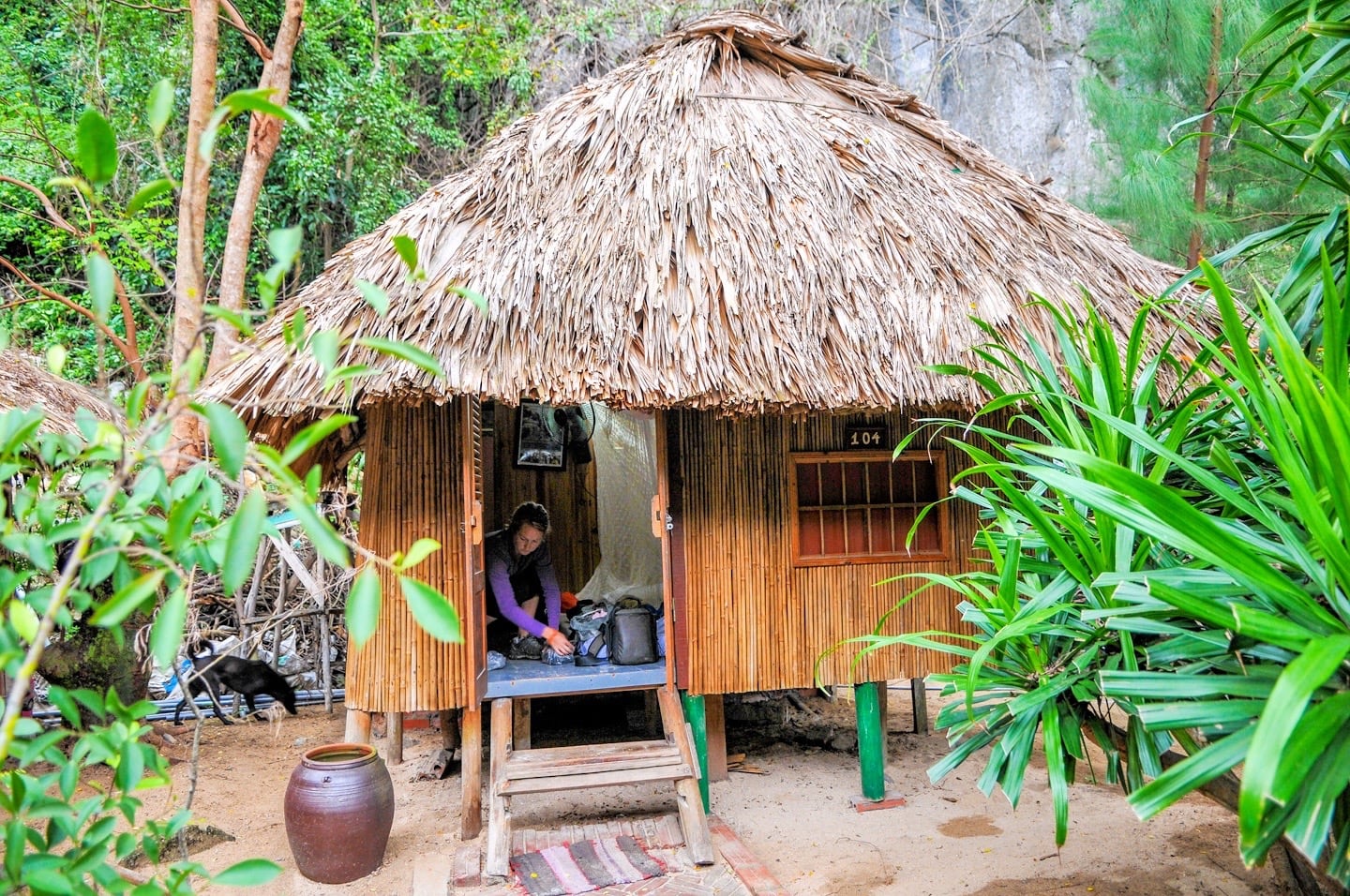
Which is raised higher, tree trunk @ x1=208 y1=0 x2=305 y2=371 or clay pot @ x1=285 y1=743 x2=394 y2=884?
tree trunk @ x1=208 y1=0 x2=305 y2=371

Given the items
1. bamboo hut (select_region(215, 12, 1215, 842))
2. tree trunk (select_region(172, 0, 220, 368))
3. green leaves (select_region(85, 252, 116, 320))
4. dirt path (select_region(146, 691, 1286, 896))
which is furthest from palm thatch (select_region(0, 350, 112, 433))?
green leaves (select_region(85, 252, 116, 320))

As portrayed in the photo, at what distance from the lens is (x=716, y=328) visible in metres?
4.15

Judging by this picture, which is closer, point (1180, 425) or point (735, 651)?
point (1180, 425)

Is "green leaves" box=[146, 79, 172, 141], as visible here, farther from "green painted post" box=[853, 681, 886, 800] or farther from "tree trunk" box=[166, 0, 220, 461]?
"green painted post" box=[853, 681, 886, 800]

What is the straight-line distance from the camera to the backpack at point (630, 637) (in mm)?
4742

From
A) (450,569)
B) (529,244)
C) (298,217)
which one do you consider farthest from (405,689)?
(298,217)

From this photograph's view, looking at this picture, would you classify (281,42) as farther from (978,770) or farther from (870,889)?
(978,770)

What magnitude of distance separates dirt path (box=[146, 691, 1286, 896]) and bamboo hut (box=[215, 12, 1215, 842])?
27.7 inches

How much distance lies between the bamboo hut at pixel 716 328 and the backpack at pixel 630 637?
0.30 m

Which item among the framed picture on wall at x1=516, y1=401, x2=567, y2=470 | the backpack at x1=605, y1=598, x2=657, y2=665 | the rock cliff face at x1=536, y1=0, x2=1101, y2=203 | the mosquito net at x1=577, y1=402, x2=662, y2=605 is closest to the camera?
the backpack at x1=605, y1=598, x2=657, y2=665

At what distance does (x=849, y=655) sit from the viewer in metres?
4.80

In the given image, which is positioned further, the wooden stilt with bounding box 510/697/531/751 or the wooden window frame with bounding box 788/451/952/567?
the wooden window frame with bounding box 788/451/952/567

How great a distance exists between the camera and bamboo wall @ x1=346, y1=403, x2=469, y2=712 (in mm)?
4289

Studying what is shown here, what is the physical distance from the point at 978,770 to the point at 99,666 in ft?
18.5
